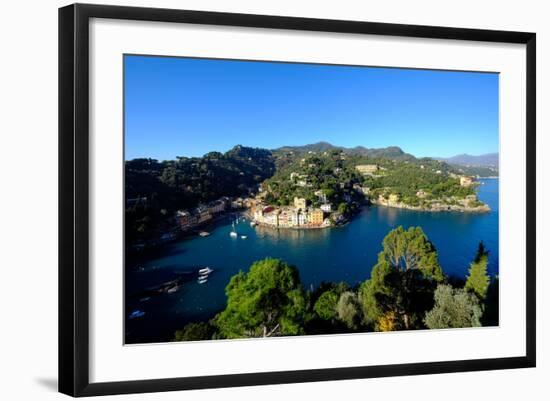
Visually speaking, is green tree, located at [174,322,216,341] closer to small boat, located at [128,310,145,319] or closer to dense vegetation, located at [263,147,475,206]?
small boat, located at [128,310,145,319]

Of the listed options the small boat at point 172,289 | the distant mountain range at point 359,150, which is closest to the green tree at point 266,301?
the small boat at point 172,289

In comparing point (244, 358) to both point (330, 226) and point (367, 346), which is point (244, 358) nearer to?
point (367, 346)

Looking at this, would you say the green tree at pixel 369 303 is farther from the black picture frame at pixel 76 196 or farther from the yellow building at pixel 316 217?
the black picture frame at pixel 76 196

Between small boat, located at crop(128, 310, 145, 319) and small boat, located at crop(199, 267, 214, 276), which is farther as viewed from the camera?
small boat, located at crop(199, 267, 214, 276)

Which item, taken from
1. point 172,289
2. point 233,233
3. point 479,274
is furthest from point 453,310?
point 172,289

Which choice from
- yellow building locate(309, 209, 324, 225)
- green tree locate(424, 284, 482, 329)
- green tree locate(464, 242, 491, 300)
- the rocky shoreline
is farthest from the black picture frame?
green tree locate(464, 242, 491, 300)

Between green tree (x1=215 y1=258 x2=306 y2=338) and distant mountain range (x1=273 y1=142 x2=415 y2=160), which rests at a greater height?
distant mountain range (x1=273 y1=142 x2=415 y2=160)

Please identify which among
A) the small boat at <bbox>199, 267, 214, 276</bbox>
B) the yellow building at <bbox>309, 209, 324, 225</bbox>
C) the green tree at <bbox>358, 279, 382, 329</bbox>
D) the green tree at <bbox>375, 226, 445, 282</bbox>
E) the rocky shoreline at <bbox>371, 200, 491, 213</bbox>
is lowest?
the green tree at <bbox>358, 279, 382, 329</bbox>
